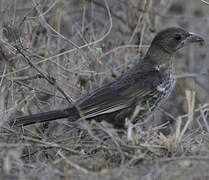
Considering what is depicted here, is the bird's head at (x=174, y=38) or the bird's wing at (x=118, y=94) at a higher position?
the bird's head at (x=174, y=38)

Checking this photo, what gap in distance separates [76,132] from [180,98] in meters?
2.43

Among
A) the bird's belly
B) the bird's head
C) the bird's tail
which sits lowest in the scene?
the bird's tail

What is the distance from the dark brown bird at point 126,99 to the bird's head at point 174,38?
18 centimetres

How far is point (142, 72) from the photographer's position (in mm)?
4598

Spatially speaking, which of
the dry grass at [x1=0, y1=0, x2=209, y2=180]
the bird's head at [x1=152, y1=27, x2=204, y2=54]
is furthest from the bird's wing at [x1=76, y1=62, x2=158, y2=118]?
the bird's head at [x1=152, y1=27, x2=204, y2=54]

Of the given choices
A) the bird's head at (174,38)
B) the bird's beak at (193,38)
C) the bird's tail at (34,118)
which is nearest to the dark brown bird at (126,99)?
the bird's tail at (34,118)

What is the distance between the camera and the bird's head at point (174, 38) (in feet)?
15.9

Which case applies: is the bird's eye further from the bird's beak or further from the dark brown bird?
the dark brown bird

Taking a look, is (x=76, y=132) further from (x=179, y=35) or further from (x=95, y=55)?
(x=179, y=35)

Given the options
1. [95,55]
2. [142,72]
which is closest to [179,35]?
[142,72]

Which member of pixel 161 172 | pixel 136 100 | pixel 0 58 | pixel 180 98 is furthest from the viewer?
pixel 180 98

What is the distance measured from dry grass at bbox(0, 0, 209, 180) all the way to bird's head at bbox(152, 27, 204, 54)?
1.51 feet

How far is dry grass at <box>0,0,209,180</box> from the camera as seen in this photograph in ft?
11.3

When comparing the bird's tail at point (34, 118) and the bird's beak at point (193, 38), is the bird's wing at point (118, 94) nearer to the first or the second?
the bird's tail at point (34, 118)
